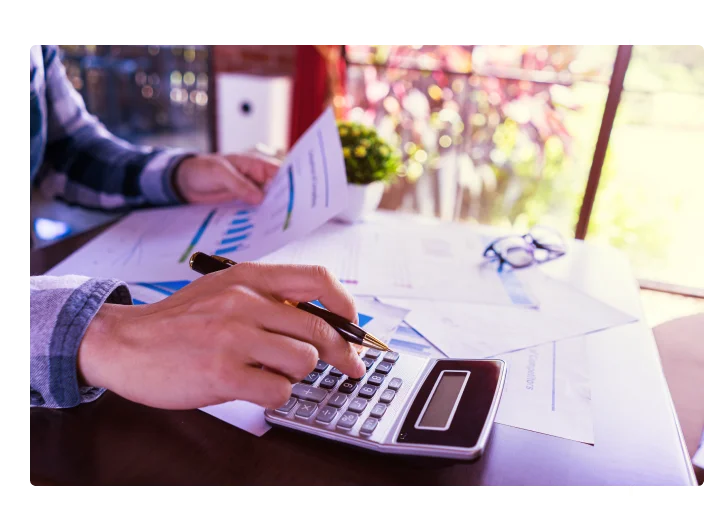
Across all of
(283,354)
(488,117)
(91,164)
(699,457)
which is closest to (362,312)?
(283,354)

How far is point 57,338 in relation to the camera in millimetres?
418

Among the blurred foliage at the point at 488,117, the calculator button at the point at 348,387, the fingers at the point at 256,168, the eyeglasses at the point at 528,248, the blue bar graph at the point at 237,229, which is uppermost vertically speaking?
the blurred foliage at the point at 488,117

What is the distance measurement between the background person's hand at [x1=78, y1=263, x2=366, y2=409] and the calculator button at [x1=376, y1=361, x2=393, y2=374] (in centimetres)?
3

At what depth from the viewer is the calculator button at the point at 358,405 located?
419 millimetres

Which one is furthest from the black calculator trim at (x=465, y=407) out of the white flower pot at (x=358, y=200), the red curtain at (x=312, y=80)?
the red curtain at (x=312, y=80)

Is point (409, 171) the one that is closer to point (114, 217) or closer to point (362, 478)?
point (114, 217)

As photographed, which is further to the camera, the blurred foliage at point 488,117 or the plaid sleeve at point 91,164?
the blurred foliage at point 488,117

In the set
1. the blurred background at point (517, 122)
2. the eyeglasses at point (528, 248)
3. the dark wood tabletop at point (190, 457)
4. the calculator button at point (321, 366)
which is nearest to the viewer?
the dark wood tabletop at point (190, 457)

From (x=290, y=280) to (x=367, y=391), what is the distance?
113 millimetres

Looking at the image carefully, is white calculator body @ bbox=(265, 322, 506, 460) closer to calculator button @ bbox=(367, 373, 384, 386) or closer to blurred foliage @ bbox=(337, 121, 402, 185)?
calculator button @ bbox=(367, 373, 384, 386)

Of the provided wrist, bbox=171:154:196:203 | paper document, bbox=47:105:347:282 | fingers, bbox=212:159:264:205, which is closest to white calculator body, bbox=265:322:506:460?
paper document, bbox=47:105:347:282

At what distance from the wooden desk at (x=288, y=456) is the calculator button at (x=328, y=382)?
2.0 inches

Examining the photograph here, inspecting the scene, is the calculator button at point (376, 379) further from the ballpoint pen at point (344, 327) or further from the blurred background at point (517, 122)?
the blurred background at point (517, 122)

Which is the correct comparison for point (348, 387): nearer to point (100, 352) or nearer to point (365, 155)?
point (100, 352)
